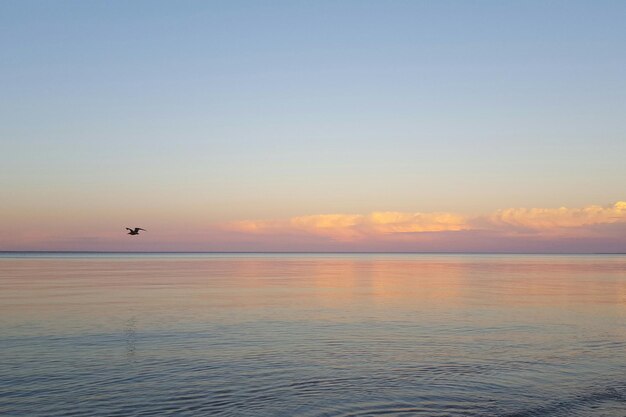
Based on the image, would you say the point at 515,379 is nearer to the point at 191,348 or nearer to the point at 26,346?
the point at 191,348

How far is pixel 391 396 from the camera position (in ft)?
69.5

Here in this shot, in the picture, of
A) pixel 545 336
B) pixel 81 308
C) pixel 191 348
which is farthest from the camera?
pixel 81 308

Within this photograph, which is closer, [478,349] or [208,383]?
[208,383]

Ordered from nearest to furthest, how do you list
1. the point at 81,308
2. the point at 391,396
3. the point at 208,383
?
the point at 391,396
the point at 208,383
the point at 81,308

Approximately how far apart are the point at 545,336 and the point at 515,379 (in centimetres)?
1167

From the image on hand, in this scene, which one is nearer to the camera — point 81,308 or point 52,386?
point 52,386

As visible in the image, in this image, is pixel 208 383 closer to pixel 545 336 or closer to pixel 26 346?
pixel 26 346

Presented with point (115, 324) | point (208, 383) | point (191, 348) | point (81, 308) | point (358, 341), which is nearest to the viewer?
point (208, 383)

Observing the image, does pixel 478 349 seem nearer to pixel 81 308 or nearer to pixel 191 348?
pixel 191 348

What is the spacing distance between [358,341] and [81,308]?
2448cm

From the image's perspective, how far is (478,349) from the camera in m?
30.1

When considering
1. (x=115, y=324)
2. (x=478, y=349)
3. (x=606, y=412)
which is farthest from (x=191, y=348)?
(x=606, y=412)

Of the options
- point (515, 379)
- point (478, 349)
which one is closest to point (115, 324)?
point (478, 349)

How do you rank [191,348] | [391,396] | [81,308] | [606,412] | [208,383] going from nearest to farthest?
[606,412]
[391,396]
[208,383]
[191,348]
[81,308]
